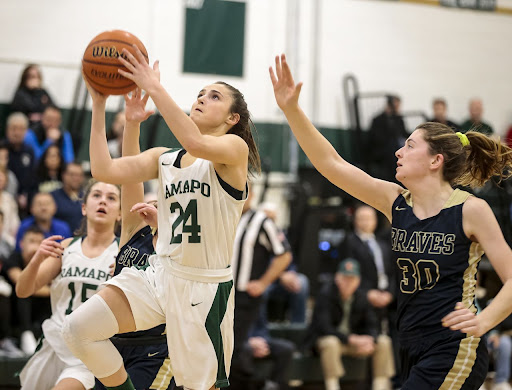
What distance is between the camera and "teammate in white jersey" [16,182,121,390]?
15.3 feet

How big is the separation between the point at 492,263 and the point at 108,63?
6.73 ft

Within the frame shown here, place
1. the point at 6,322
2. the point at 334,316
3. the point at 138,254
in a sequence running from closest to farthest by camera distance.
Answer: the point at 138,254 → the point at 6,322 → the point at 334,316

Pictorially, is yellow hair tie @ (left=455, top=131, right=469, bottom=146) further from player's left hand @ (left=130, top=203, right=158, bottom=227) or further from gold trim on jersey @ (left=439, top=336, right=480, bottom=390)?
player's left hand @ (left=130, top=203, right=158, bottom=227)

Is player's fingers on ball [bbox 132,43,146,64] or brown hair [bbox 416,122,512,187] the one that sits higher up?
player's fingers on ball [bbox 132,43,146,64]

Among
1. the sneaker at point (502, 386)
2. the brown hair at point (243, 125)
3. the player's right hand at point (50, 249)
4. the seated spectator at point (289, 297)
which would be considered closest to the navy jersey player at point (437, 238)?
the brown hair at point (243, 125)

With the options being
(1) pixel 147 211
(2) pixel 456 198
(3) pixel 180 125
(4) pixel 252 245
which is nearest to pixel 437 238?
(2) pixel 456 198

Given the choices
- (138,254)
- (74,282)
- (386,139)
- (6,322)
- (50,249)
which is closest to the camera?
(138,254)

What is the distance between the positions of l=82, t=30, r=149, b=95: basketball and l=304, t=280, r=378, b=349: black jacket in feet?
15.1

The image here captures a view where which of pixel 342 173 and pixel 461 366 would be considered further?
pixel 342 173

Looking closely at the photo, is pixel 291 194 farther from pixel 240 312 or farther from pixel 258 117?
pixel 240 312

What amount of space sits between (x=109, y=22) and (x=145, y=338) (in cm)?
838

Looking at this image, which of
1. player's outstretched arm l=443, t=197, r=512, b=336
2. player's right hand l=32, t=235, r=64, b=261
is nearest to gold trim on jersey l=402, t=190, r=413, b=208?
player's outstretched arm l=443, t=197, r=512, b=336

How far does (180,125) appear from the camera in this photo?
348 centimetres

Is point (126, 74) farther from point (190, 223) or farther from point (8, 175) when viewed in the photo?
point (8, 175)
